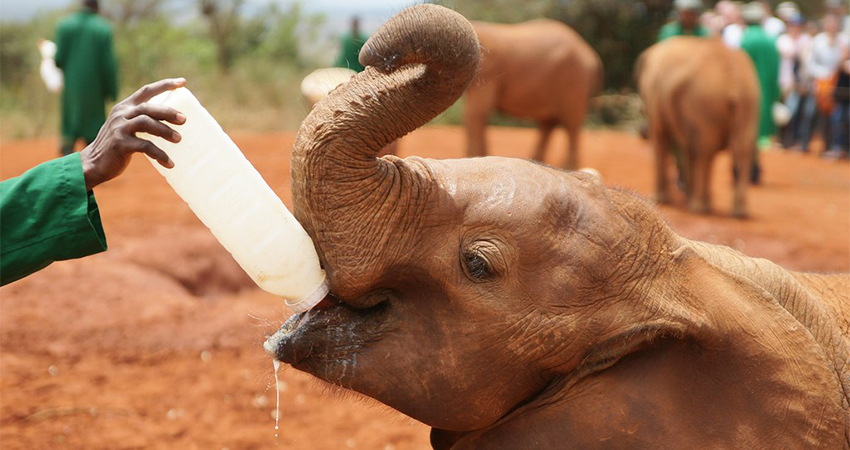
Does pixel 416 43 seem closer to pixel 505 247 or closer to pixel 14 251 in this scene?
pixel 505 247

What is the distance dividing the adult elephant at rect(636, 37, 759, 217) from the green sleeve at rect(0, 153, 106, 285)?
10.9 m

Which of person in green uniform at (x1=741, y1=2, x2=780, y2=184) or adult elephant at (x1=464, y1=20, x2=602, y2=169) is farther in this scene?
person in green uniform at (x1=741, y1=2, x2=780, y2=184)

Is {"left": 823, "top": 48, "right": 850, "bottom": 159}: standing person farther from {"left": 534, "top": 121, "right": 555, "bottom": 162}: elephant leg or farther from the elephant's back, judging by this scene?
the elephant's back

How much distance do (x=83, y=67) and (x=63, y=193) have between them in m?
11.5

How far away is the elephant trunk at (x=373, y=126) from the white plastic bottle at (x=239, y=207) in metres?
0.07

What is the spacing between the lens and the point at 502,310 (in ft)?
8.39

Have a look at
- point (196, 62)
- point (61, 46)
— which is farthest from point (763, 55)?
point (196, 62)

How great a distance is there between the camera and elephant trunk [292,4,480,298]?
246 centimetres

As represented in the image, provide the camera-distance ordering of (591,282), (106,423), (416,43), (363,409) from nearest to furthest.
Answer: (416,43), (591,282), (106,423), (363,409)

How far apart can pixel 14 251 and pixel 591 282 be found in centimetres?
152

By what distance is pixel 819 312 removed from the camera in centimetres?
302

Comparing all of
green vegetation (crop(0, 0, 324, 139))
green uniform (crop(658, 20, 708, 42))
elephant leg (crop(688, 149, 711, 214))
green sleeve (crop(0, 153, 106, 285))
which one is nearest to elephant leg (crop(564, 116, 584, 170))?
green uniform (crop(658, 20, 708, 42))

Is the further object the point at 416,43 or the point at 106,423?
the point at 106,423

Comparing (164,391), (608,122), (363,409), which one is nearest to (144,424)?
(164,391)
